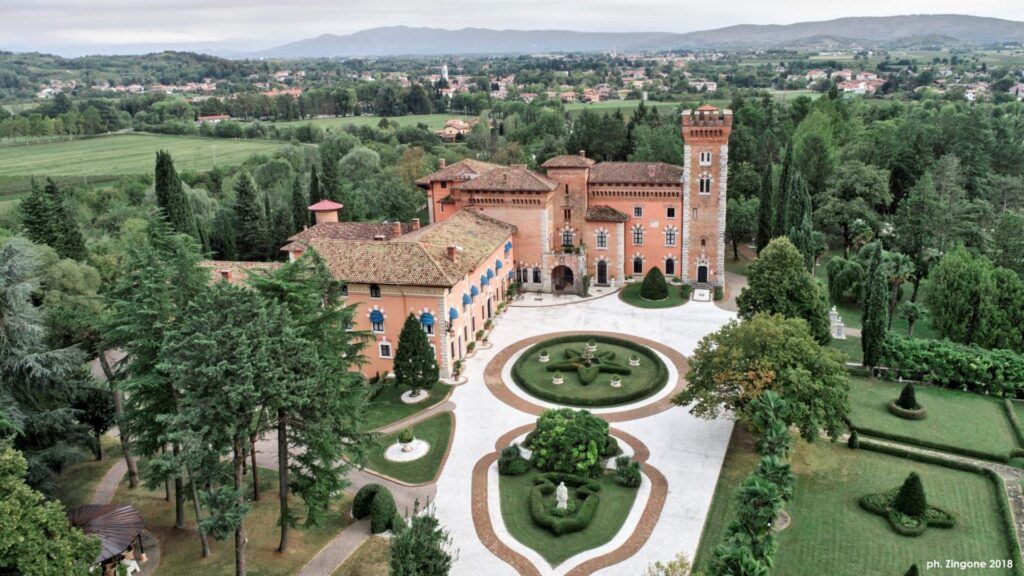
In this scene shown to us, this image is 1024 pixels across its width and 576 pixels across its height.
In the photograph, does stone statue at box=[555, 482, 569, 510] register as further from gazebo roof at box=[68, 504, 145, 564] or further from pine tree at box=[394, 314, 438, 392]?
gazebo roof at box=[68, 504, 145, 564]

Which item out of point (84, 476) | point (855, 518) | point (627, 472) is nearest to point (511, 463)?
point (627, 472)

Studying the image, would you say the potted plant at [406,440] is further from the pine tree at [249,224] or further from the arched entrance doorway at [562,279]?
the pine tree at [249,224]

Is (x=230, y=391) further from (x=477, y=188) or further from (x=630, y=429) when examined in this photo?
(x=477, y=188)

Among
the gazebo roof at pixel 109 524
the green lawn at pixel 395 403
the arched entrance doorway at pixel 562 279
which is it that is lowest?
the green lawn at pixel 395 403

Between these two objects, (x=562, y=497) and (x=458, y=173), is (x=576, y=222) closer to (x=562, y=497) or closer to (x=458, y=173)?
(x=458, y=173)

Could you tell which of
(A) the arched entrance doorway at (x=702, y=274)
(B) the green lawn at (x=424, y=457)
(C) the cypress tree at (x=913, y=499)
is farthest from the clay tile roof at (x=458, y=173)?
(C) the cypress tree at (x=913, y=499)

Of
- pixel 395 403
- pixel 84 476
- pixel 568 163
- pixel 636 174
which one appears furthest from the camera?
pixel 636 174
